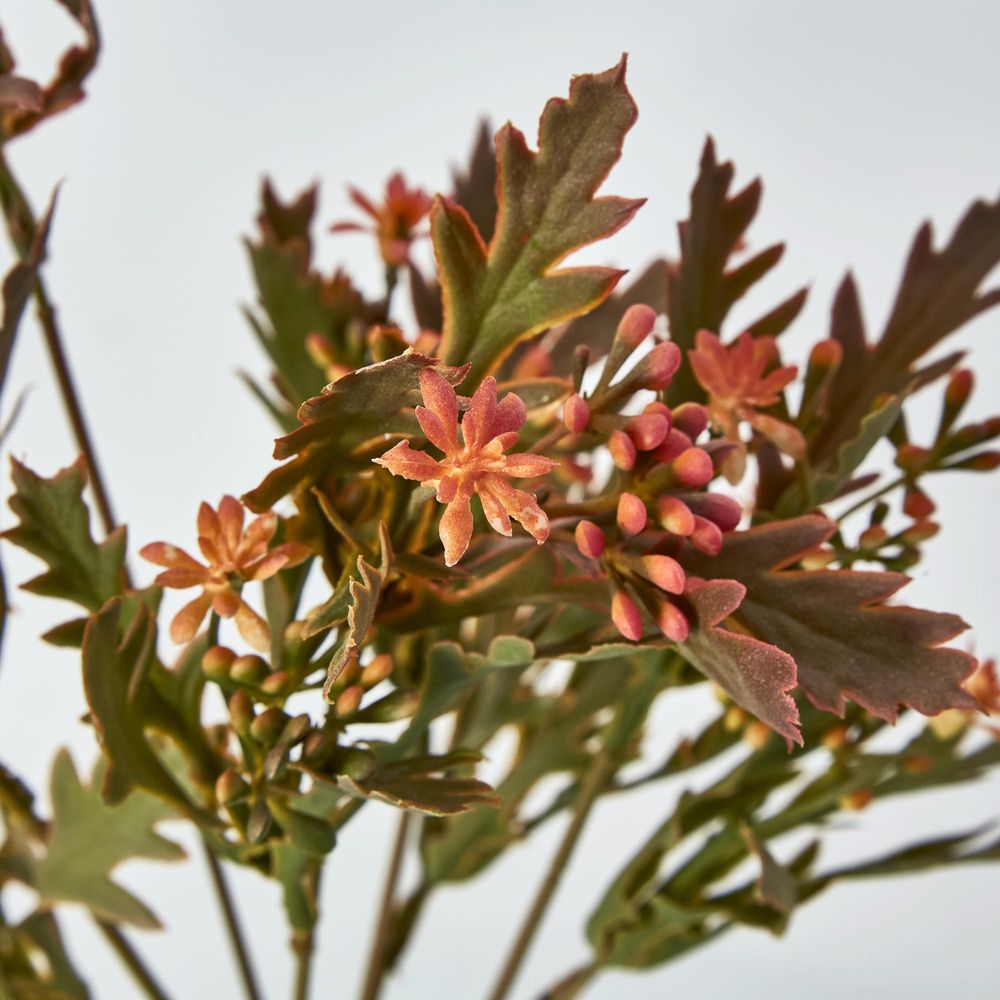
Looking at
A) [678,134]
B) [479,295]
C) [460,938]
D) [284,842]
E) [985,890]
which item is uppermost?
[678,134]

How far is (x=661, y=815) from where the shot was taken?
1612mm

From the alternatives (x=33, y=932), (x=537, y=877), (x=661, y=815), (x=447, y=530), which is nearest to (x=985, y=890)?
(x=661, y=815)

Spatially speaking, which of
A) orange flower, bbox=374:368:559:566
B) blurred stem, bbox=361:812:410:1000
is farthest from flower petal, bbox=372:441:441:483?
blurred stem, bbox=361:812:410:1000

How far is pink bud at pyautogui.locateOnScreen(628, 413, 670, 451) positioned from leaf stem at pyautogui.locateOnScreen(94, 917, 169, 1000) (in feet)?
1.23

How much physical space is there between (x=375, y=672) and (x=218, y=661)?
56mm

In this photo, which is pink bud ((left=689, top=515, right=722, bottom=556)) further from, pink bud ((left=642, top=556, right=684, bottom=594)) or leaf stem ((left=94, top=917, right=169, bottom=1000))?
leaf stem ((left=94, top=917, right=169, bottom=1000))

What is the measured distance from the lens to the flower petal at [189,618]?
454mm

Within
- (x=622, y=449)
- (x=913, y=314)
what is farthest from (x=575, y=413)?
(x=913, y=314)

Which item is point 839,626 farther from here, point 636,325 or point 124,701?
point 124,701

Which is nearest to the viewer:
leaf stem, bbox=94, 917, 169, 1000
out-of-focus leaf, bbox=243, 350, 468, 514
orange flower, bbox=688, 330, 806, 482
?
out-of-focus leaf, bbox=243, 350, 468, 514

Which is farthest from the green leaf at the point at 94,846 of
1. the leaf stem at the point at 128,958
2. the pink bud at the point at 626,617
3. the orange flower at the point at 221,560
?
the pink bud at the point at 626,617

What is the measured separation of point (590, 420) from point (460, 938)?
1123 millimetres

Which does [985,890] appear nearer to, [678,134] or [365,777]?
[678,134]

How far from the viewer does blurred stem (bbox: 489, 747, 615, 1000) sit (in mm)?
667
